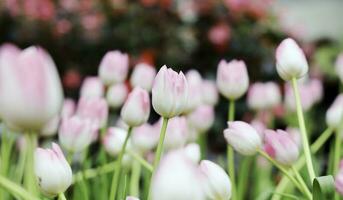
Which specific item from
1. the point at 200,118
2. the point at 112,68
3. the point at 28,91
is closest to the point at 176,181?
the point at 28,91

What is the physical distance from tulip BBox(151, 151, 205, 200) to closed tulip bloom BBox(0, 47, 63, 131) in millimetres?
87

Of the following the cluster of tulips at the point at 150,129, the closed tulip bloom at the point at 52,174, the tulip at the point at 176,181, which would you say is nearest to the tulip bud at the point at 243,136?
the cluster of tulips at the point at 150,129

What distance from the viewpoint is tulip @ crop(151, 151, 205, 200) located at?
38 cm

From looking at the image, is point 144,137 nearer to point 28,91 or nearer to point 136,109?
point 136,109

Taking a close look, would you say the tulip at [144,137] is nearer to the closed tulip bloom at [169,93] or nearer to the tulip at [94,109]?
the tulip at [94,109]

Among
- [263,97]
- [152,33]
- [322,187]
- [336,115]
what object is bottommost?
[322,187]

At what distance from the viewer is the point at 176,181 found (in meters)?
0.38

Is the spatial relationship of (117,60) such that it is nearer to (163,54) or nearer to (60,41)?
(163,54)

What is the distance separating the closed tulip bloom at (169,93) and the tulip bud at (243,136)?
12cm

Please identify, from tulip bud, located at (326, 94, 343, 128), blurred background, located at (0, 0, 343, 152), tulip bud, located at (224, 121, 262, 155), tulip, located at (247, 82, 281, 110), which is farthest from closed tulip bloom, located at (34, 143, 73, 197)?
blurred background, located at (0, 0, 343, 152)

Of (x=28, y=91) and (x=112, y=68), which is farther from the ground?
(x=112, y=68)

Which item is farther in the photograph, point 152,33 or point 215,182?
point 152,33

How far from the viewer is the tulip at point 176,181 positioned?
15.0 inches

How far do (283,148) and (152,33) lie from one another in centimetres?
240
